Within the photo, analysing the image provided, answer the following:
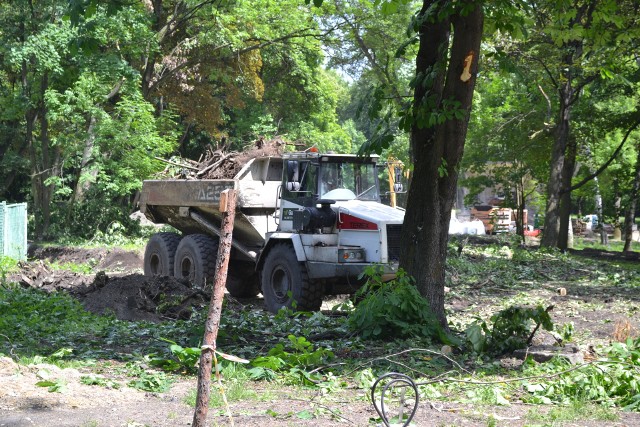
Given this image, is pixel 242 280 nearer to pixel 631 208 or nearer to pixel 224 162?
pixel 224 162

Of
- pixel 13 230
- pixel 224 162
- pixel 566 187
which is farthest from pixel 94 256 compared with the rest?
pixel 566 187

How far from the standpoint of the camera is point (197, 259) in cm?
1716

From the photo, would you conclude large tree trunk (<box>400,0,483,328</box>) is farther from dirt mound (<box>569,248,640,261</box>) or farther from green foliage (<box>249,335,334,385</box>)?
dirt mound (<box>569,248,640,261</box>)

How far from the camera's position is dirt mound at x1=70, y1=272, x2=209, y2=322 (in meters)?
13.8

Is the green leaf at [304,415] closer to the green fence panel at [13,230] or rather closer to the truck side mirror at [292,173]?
the truck side mirror at [292,173]

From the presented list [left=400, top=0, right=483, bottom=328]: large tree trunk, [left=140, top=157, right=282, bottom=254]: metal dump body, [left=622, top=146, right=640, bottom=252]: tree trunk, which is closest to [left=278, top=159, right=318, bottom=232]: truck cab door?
[left=140, top=157, right=282, bottom=254]: metal dump body

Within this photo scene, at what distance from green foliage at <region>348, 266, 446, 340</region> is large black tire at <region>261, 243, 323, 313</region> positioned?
3227mm

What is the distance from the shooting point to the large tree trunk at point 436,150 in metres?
10.7

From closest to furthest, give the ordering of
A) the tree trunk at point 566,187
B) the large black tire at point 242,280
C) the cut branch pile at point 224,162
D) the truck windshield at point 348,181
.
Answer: the truck windshield at point 348,181 → the cut branch pile at point 224,162 → the large black tire at point 242,280 → the tree trunk at point 566,187

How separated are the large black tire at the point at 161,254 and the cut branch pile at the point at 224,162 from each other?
140 centimetres

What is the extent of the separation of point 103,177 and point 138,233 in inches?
174

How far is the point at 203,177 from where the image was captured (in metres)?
18.0

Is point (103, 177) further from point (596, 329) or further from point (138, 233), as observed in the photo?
point (596, 329)

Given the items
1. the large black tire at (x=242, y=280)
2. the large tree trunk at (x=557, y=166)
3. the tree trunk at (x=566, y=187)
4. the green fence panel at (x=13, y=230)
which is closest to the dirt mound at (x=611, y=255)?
the tree trunk at (x=566, y=187)
